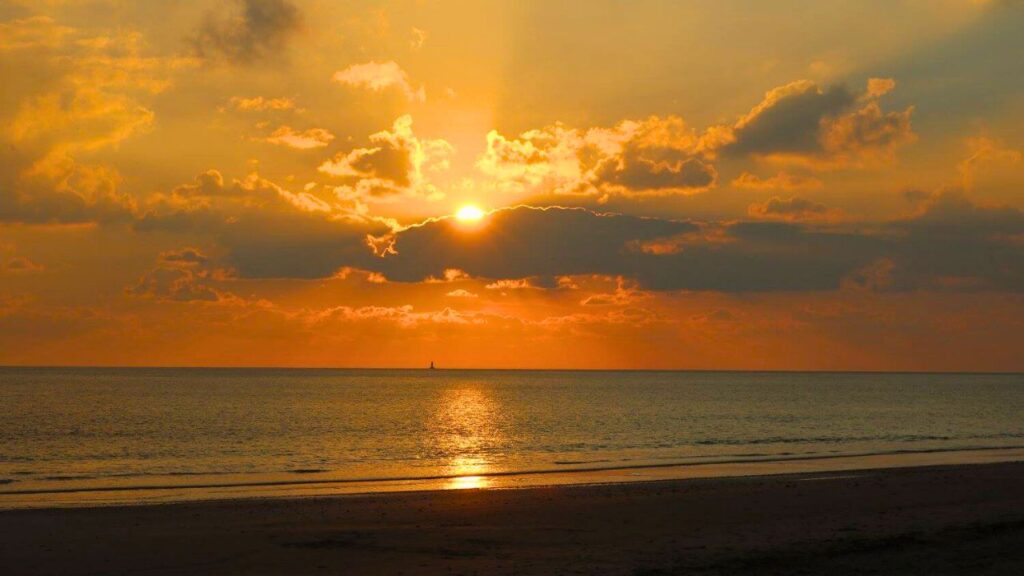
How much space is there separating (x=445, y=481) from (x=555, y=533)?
19360 millimetres

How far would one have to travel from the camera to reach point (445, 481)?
46.5m

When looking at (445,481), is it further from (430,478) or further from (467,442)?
(467,442)

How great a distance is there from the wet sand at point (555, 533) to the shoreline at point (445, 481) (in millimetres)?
3472

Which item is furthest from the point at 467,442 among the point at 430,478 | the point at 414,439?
the point at 430,478

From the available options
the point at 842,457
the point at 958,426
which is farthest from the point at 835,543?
the point at 958,426

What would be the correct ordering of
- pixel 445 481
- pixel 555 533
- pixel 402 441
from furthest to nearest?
1. pixel 402 441
2. pixel 445 481
3. pixel 555 533

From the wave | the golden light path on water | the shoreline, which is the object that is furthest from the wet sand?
the golden light path on water

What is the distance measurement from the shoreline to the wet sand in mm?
3472

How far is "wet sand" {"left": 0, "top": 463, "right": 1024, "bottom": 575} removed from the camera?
2280 centimetres

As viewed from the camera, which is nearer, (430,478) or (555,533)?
(555,533)

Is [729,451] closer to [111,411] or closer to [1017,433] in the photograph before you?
[1017,433]

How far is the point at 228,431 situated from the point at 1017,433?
231 ft

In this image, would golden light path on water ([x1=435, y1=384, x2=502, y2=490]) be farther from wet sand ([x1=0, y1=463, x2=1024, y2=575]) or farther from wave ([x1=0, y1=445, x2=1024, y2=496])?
wet sand ([x1=0, y1=463, x2=1024, y2=575])

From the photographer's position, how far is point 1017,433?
3482 inches
